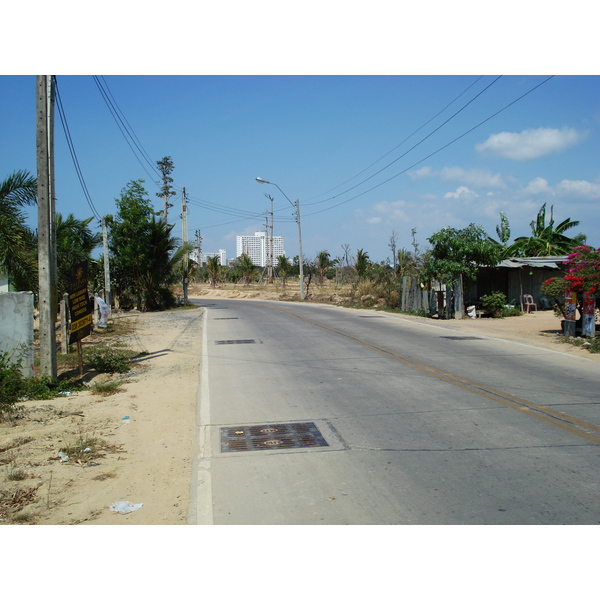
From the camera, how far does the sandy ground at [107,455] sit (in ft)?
14.9

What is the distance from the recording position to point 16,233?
1307 centimetres

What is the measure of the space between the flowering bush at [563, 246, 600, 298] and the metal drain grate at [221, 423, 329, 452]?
10143 millimetres

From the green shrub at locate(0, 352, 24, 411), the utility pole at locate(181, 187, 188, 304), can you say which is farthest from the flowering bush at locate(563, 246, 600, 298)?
the utility pole at locate(181, 187, 188, 304)

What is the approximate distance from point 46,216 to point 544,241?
32.5 m

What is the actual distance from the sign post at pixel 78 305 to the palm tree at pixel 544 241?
30097mm

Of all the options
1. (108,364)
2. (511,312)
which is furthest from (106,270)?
(511,312)

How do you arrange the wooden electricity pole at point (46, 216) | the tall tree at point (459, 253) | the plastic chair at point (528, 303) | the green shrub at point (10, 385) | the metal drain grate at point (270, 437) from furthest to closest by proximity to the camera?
1. the plastic chair at point (528, 303)
2. the tall tree at point (459, 253)
3. the wooden electricity pole at point (46, 216)
4. the green shrub at point (10, 385)
5. the metal drain grate at point (270, 437)

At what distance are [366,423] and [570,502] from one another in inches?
109

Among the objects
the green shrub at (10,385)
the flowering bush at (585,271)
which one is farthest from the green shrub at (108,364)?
the flowering bush at (585,271)

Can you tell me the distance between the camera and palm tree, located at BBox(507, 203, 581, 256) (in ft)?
112

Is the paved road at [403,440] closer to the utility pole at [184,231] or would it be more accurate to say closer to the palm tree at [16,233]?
the palm tree at [16,233]

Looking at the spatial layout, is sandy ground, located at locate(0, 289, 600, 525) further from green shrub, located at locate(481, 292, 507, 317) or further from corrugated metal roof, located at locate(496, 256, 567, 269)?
corrugated metal roof, located at locate(496, 256, 567, 269)

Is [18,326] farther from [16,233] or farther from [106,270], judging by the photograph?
[106,270]

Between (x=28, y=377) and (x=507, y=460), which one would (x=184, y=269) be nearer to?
(x=28, y=377)
